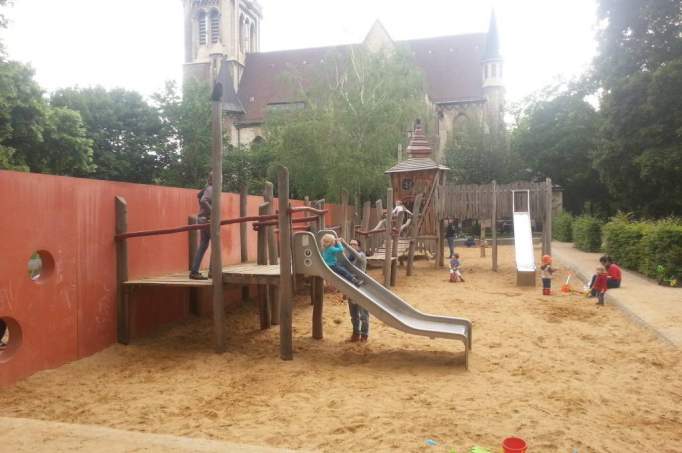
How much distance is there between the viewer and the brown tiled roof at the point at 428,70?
4481 centimetres

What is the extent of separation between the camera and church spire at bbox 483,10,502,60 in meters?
44.2

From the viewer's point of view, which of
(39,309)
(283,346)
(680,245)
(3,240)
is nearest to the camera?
(3,240)

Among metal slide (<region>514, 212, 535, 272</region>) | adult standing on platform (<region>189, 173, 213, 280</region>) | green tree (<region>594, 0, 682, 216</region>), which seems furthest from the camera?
green tree (<region>594, 0, 682, 216</region>)

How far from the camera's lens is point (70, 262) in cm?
650

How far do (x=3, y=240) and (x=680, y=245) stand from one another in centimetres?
1229

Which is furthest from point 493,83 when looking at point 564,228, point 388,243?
point 388,243

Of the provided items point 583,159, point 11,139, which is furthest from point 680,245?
point 583,159

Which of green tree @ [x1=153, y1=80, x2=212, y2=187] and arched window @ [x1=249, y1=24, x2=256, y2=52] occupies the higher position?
arched window @ [x1=249, y1=24, x2=256, y2=52]

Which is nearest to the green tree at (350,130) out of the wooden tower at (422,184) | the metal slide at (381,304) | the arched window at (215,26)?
the wooden tower at (422,184)

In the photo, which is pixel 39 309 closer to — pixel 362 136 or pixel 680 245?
pixel 680 245

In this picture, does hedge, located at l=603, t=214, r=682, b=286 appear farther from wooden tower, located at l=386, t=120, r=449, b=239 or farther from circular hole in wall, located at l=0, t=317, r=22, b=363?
circular hole in wall, located at l=0, t=317, r=22, b=363

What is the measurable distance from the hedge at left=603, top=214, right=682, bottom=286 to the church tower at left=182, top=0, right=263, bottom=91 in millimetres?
38962

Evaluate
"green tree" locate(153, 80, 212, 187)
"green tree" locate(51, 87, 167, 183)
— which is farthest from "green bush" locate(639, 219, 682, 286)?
"green tree" locate(51, 87, 167, 183)

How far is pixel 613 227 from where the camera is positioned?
58.3 ft
